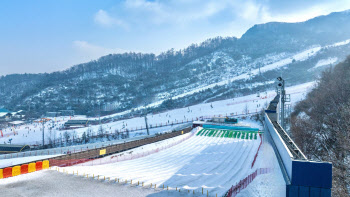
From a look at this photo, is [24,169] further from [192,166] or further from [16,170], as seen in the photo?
[192,166]

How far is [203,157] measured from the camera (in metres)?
23.2

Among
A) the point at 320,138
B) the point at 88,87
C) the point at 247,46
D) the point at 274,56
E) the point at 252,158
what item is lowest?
the point at 252,158

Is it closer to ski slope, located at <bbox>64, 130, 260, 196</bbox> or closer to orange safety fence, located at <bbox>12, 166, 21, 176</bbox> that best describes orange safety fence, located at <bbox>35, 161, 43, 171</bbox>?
orange safety fence, located at <bbox>12, 166, 21, 176</bbox>

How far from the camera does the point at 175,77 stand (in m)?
148

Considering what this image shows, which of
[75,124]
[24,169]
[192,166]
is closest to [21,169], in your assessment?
[24,169]

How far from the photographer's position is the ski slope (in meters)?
14.9

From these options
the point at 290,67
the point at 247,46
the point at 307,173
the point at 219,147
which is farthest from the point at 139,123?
the point at 247,46

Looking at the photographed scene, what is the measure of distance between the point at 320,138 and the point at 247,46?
19265 cm

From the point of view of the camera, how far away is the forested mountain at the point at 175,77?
4124 inches

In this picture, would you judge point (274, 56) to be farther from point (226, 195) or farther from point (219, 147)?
point (226, 195)

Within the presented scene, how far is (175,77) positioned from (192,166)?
130 metres

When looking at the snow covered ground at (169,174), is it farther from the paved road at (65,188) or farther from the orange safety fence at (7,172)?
the orange safety fence at (7,172)

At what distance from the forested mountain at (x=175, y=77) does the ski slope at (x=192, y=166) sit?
54.5 m

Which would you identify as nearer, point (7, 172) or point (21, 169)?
point (7, 172)
